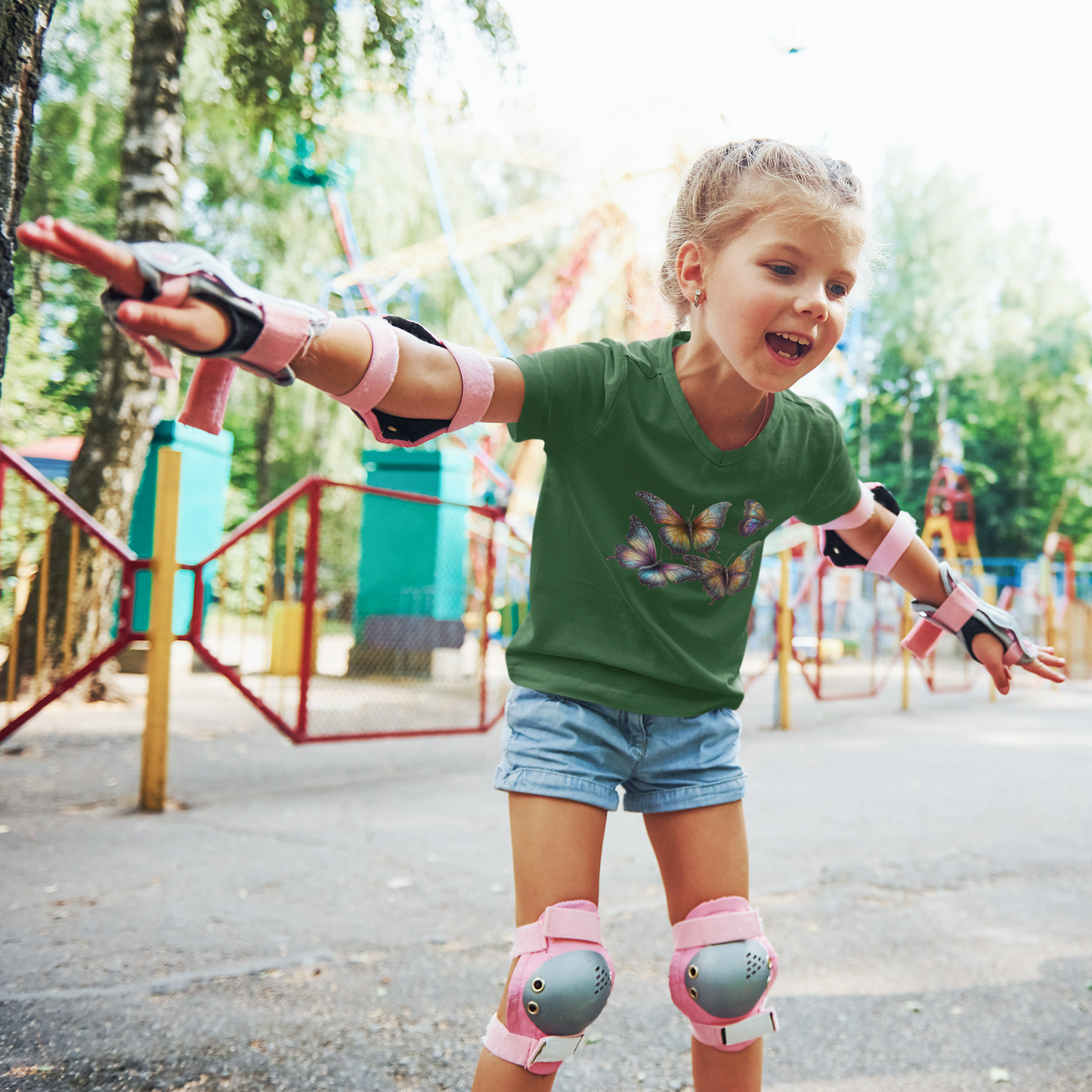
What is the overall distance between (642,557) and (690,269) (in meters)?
0.46

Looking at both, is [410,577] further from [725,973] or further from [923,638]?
[725,973]

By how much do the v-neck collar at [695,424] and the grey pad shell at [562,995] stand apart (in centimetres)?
77

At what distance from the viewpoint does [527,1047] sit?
4.31 ft

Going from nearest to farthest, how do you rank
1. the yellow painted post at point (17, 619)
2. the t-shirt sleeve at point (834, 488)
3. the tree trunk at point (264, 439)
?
the t-shirt sleeve at point (834, 488) → the yellow painted post at point (17, 619) → the tree trunk at point (264, 439)

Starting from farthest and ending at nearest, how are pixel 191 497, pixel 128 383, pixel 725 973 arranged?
pixel 191 497
pixel 128 383
pixel 725 973

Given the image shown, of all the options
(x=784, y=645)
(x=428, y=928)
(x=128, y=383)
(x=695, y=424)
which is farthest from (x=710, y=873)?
(x=128, y=383)

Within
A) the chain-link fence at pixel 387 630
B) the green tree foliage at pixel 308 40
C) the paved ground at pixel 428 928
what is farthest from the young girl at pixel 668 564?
the green tree foliage at pixel 308 40

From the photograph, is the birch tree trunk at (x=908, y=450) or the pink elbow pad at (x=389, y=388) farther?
the birch tree trunk at (x=908, y=450)

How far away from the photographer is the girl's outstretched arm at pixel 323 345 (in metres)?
0.86

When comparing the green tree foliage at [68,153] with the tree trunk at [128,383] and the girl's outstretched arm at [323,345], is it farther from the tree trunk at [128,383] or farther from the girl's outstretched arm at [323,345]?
the girl's outstretched arm at [323,345]

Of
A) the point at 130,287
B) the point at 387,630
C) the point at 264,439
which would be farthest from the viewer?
the point at 264,439

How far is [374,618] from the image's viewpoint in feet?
30.2

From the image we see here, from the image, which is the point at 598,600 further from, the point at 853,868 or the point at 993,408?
the point at 993,408

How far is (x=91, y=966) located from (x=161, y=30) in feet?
20.3
